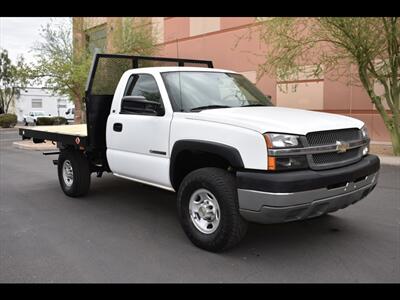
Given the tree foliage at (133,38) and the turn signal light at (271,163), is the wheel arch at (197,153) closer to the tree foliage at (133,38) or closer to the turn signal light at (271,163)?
the turn signal light at (271,163)

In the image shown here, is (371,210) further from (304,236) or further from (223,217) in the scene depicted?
(223,217)

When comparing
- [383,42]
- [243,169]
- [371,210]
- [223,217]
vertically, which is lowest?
[371,210]

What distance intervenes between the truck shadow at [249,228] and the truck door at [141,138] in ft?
2.01

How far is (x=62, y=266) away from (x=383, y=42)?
10.7 meters

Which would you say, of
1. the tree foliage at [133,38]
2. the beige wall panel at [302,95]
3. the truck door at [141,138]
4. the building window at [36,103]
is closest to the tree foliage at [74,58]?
the tree foliage at [133,38]

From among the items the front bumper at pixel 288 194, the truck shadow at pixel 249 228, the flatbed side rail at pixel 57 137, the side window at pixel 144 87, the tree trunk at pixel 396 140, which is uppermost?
the side window at pixel 144 87

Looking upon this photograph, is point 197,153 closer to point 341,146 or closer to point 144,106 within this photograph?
point 144,106

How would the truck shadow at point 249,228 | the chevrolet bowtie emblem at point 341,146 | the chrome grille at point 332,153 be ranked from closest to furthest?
the chrome grille at point 332,153, the chevrolet bowtie emblem at point 341,146, the truck shadow at point 249,228

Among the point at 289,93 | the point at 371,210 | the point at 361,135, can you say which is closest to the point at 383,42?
the point at 289,93

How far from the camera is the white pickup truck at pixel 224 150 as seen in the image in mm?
3955

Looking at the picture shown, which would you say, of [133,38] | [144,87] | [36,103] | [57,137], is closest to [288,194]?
[144,87]

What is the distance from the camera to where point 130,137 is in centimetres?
552

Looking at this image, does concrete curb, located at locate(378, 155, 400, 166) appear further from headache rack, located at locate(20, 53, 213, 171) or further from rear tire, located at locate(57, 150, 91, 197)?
rear tire, located at locate(57, 150, 91, 197)
